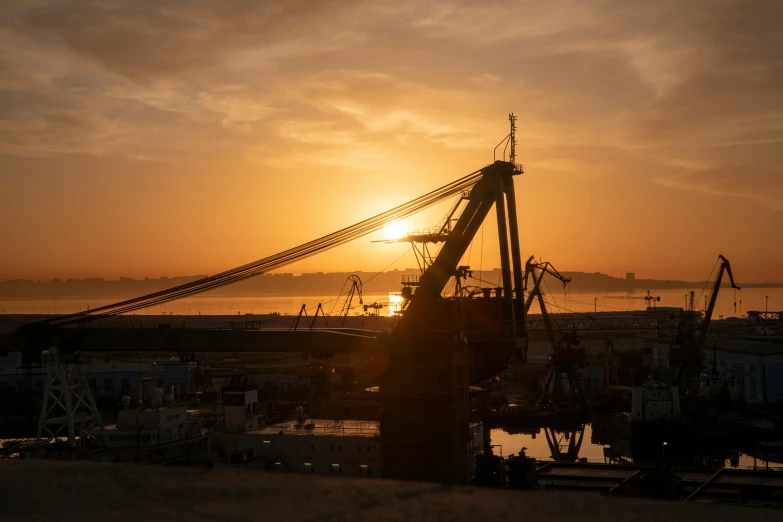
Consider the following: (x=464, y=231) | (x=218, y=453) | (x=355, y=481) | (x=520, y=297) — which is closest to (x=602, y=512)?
(x=355, y=481)

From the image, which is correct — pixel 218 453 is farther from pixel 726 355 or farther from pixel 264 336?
pixel 726 355

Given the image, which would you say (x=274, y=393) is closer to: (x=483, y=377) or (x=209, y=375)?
(x=209, y=375)

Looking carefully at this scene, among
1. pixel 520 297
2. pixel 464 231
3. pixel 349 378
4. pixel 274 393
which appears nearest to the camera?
pixel 464 231

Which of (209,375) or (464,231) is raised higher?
(464,231)

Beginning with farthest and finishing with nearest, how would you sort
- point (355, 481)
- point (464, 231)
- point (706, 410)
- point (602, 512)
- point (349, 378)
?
point (349, 378) → point (706, 410) → point (464, 231) → point (355, 481) → point (602, 512)

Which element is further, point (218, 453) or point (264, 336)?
point (218, 453)

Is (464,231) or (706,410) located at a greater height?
(464,231)

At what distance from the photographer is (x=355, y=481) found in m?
4.31

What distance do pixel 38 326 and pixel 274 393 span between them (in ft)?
108

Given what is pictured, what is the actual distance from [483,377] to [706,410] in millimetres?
32512

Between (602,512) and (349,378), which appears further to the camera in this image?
(349,378)

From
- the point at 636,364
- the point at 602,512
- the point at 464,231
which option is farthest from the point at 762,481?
the point at 636,364

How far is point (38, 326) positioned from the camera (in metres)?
27.5

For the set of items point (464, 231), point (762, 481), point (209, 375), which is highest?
point (464, 231)
